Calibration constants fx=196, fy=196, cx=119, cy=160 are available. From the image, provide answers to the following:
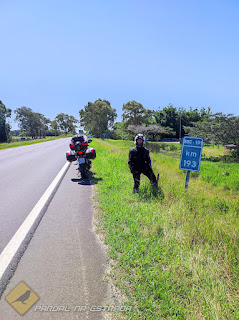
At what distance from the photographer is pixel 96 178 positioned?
8.02 metres

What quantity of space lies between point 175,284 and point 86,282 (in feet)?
3.37

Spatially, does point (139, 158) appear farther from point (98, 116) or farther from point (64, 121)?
point (64, 121)

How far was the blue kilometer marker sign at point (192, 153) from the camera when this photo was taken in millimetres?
5258

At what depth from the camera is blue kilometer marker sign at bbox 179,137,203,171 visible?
5258 mm

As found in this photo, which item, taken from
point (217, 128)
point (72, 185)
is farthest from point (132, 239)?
point (217, 128)

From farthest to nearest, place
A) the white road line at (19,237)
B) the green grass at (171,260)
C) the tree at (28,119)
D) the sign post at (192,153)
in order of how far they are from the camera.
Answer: the tree at (28,119)
the sign post at (192,153)
the white road line at (19,237)
the green grass at (171,260)

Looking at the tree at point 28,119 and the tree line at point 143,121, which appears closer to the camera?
the tree line at point 143,121

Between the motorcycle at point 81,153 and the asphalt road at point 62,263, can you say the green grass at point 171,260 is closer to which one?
the asphalt road at point 62,263

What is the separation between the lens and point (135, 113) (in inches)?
2539

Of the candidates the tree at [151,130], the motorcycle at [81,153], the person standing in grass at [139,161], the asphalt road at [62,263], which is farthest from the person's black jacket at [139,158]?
the tree at [151,130]

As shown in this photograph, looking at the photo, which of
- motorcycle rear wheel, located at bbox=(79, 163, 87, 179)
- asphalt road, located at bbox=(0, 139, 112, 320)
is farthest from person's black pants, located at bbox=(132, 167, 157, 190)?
motorcycle rear wheel, located at bbox=(79, 163, 87, 179)

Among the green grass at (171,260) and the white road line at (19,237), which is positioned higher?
the green grass at (171,260)

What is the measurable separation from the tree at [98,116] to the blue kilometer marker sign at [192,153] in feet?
219

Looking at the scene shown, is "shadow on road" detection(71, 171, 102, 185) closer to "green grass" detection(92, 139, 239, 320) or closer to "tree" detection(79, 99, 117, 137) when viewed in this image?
"green grass" detection(92, 139, 239, 320)
